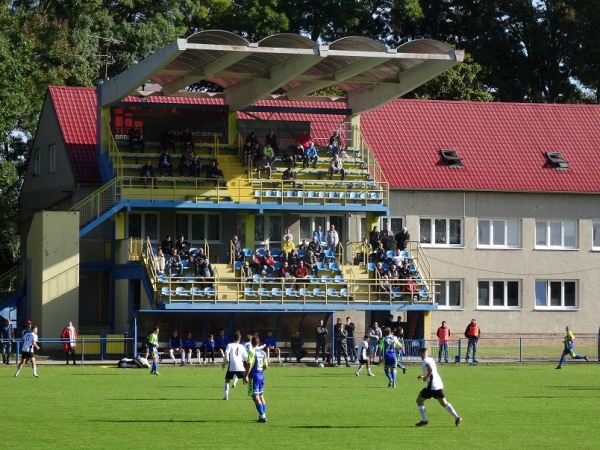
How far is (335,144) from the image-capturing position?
183 feet

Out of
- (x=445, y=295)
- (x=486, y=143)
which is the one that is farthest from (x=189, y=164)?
(x=486, y=143)

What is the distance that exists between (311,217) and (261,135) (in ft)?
14.0

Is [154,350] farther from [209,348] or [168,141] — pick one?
[168,141]

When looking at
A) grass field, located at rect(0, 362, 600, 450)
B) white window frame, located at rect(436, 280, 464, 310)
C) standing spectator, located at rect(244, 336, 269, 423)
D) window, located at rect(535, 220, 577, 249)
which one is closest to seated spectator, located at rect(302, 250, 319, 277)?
white window frame, located at rect(436, 280, 464, 310)

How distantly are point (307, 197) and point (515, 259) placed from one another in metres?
11.3

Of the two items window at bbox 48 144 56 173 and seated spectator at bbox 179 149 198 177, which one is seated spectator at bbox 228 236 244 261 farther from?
window at bbox 48 144 56 173

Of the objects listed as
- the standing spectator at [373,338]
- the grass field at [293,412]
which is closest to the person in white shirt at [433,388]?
the grass field at [293,412]

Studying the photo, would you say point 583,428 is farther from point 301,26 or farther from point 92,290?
point 301,26

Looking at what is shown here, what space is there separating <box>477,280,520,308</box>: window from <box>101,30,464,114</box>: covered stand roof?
373 inches

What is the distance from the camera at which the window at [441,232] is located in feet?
192

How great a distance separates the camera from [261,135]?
5756cm

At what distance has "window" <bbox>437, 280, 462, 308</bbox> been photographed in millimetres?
58500

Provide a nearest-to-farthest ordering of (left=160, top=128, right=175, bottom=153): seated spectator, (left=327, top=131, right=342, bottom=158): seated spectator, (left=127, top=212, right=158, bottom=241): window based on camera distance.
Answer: (left=160, top=128, right=175, bottom=153): seated spectator → (left=127, top=212, right=158, bottom=241): window → (left=327, top=131, right=342, bottom=158): seated spectator

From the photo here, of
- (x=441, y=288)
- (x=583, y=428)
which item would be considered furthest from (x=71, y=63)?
(x=583, y=428)
